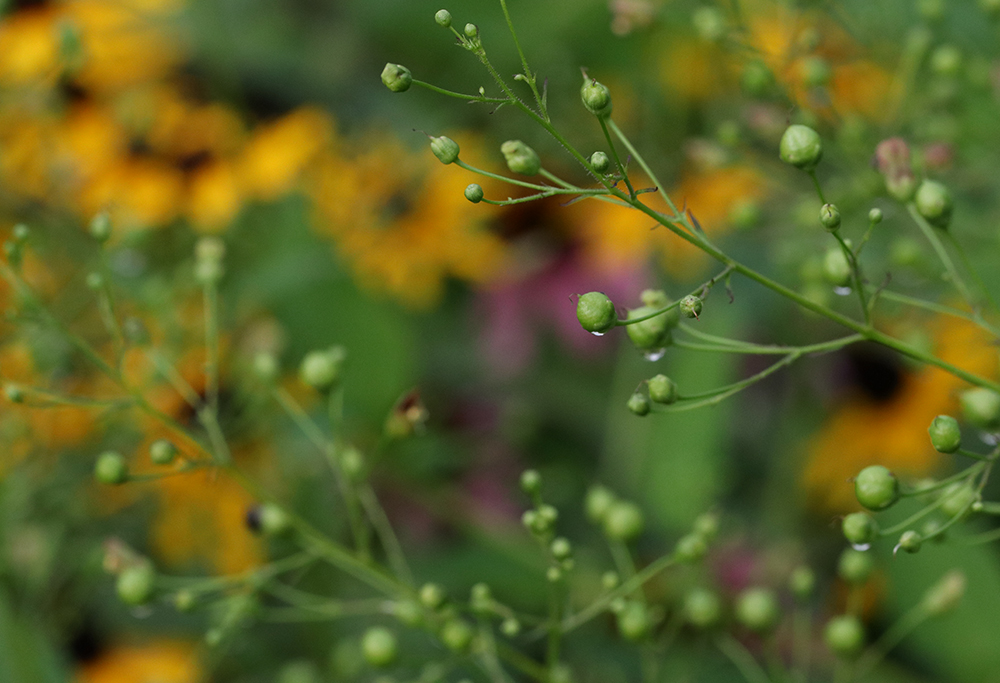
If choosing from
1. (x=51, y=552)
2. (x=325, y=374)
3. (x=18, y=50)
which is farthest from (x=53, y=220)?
(x=325, y=374)

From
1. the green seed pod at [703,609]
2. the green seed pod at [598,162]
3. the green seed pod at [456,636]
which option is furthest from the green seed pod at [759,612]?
the green seed pod at [598,162]

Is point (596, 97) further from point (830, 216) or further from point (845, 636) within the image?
point (845, 636)

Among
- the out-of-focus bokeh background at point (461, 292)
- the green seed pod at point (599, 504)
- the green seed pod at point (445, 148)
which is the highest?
the green seed pod at point (445, 148)

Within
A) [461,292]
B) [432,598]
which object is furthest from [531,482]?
[461,292]

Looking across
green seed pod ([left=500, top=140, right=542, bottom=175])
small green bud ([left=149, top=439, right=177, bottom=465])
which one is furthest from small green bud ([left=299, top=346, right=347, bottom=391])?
green seed pod ([left=500, top=140, right=542, bottom=175])

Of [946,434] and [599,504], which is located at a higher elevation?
[946,434]

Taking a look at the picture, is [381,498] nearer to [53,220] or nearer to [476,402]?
[476,402]

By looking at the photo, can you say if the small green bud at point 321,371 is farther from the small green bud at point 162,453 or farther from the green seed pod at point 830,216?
the green seed pod at point 830,216
